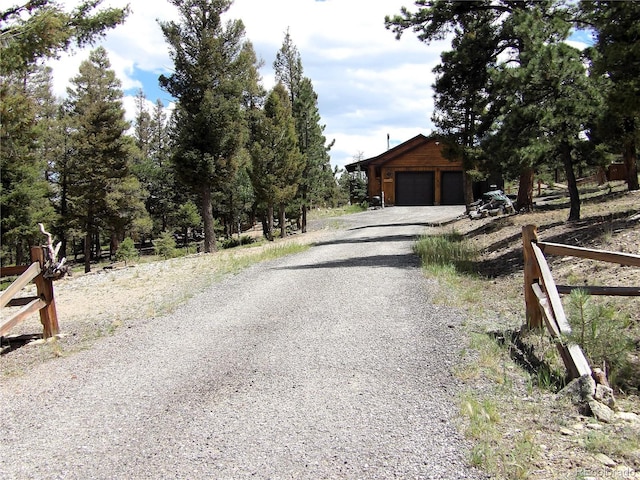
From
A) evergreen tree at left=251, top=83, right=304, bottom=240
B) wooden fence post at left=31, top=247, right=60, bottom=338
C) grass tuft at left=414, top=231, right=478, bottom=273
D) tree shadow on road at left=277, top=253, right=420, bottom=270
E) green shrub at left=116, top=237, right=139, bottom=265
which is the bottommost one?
green shrub at left=116, top=237, right=139, bottom=265

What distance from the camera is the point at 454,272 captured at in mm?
10688

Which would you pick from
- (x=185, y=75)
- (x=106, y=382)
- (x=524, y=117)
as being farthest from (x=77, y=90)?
(x=106, y=382)

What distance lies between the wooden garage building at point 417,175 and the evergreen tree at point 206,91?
24.3 meters

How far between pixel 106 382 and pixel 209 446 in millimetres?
2185

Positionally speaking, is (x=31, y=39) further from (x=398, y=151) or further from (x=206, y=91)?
(x=398, y=151)

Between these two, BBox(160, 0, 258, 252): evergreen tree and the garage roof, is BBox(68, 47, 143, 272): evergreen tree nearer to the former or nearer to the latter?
BBox(160, 0, 258, 252): evergreen tree

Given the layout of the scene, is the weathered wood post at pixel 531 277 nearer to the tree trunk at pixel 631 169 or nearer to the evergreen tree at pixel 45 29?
the evergreen tree at pixel 45 29

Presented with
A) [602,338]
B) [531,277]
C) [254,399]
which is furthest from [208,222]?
[602,338]

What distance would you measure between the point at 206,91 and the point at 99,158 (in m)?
15.8

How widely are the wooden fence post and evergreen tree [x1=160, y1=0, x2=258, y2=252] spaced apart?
46.5ft

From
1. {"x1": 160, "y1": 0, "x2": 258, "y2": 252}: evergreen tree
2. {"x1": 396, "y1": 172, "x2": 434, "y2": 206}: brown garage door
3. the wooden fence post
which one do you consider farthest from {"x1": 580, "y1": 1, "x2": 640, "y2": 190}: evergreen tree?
{"x1": 396, "y1": 172, "x2": 434, "y2": 206}: brown garage door

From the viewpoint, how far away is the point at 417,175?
45312mm

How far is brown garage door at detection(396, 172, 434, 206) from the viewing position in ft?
148

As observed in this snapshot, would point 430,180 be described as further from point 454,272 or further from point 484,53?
point 454,272
